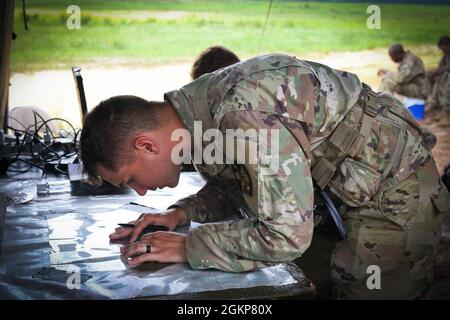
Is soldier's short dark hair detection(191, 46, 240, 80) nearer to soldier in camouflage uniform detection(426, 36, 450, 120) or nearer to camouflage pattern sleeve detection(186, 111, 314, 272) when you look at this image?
camouflage pattern sleeve detection(186, 111, 314, 272)

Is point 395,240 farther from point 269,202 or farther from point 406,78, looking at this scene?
point 406,78

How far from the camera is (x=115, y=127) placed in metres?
1.31

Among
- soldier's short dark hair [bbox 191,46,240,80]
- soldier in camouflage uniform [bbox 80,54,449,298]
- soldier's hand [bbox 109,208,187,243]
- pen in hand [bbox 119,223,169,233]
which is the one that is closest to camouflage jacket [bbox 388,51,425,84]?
soldier's short dark hair [bbox 191,46,240,80]

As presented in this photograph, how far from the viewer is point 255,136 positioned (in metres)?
1.21

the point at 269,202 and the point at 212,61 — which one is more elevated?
the point at 212,61

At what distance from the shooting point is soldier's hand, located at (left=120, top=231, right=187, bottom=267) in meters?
1.36

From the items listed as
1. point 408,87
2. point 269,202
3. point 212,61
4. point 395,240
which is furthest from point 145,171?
point 408,87

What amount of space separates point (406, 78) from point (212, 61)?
5773mm

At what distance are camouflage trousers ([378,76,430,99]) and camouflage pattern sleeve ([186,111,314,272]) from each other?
6881mm

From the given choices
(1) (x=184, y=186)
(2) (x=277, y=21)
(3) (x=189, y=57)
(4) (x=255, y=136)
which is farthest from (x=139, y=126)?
(2) (x=277, y=21)

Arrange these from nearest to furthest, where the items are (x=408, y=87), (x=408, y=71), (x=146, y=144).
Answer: (x=146, y=144) < (x=408, y=71) < (x=408, y=87)

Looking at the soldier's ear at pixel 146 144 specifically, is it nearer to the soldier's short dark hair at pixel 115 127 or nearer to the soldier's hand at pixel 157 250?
the soldier's short dark hair at pixel 115 127

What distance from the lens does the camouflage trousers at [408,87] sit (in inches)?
300
